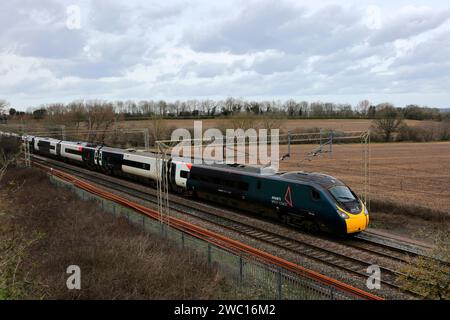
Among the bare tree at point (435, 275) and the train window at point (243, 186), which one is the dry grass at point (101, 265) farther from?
the train window at point (243, 186)

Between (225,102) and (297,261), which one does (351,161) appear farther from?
(225,102)

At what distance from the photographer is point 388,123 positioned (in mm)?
77250

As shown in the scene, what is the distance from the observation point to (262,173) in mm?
22500

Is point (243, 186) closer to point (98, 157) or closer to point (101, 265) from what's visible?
point (101, 265)

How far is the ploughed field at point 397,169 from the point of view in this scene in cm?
2870

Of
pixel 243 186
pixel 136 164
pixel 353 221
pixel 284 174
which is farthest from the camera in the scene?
pixel 136 164

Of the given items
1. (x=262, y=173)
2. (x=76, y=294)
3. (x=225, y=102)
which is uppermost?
(x=225, y=102)

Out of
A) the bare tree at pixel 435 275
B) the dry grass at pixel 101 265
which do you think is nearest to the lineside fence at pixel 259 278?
the dry grass at pixel 101 265

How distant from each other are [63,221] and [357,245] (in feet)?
49.2

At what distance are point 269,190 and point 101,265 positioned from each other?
1127 centimetres

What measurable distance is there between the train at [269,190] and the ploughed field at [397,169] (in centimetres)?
972

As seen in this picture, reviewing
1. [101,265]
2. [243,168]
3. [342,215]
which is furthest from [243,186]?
[101,265]

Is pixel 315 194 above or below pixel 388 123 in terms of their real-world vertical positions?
below

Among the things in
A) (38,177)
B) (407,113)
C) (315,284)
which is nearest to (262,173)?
(315,284)
